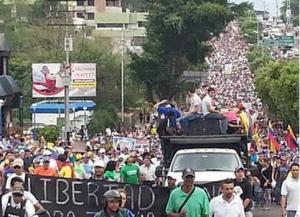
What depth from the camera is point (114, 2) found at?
153 m

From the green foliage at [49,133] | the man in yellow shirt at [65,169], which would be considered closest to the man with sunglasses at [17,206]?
the man in yellow shirt at [65,169]

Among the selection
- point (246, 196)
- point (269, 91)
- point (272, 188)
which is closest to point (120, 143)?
point (272, 188)

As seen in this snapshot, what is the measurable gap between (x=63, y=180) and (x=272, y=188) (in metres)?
10.2

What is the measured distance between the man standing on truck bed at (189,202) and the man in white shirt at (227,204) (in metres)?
0.19

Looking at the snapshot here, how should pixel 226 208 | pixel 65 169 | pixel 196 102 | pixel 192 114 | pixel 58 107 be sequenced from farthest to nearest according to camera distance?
1. pixel 58 107
2. pixel 192 114
3. pixel 196 102
4. pixel 65 169
5. pixel 226 208

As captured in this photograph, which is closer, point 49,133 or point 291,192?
point 291,192

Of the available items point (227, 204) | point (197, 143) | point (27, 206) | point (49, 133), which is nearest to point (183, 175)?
point (227, 204)

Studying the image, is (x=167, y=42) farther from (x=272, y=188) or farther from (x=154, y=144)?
(x=272, y=188)

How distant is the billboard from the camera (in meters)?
56.8

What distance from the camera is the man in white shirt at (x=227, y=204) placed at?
40.7 ft

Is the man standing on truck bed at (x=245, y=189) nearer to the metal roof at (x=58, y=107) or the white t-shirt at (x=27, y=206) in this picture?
the white t-shirt at (x=27, y=206)

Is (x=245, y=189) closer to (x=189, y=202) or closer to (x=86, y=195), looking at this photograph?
(x=86, y=195)

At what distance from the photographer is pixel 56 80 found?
52625mm

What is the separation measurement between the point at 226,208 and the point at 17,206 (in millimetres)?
2429
